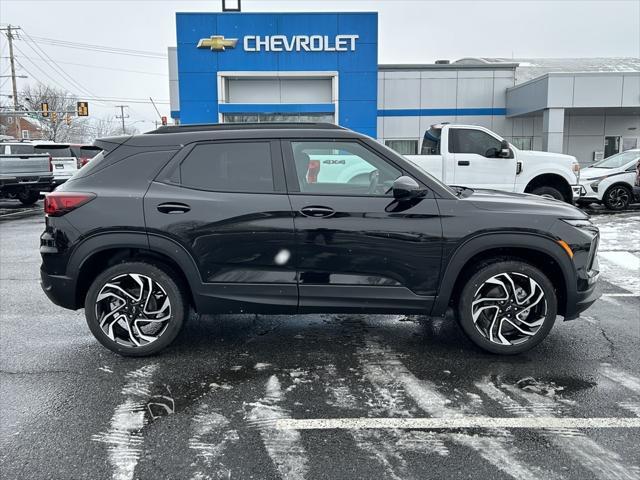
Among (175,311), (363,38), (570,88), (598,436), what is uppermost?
(363,38)

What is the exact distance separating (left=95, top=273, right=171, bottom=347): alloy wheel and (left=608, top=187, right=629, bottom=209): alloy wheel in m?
13.4

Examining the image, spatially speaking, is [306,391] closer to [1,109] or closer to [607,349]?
[607,349]

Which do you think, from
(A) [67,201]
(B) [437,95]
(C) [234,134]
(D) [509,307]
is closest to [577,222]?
(D) [509,307]

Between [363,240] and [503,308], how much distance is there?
1.26 metres

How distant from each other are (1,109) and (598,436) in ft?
196

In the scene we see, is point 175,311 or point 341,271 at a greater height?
point 341,271

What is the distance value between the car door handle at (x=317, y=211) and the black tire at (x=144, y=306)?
3.91ft

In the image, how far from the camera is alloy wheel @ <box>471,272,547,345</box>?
4.05 m

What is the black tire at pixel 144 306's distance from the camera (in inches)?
160

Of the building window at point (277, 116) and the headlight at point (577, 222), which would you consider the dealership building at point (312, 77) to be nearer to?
the building window at point (277, 116)

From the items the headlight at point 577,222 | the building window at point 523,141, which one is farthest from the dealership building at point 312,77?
the headlight at point 577,222

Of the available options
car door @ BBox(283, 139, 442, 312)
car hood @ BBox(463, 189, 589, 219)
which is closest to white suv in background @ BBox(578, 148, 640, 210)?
car hood @ BBox(463, 189, 589, 219)

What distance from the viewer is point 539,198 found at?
449 centimetres

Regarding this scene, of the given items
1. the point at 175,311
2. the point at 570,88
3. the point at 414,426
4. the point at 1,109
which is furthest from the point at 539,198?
the point at 1,109
